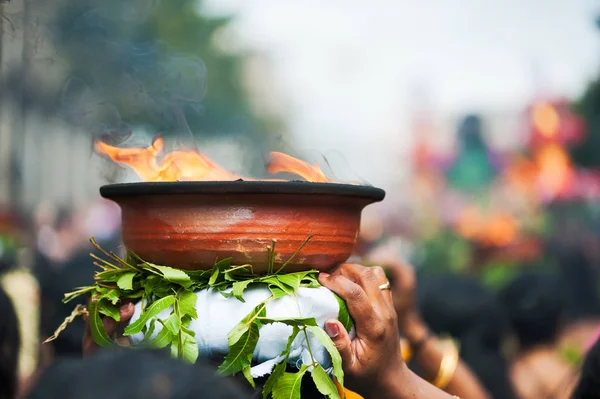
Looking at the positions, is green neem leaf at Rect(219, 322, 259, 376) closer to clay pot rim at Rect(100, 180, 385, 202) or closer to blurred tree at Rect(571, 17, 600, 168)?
clay pot rim at Rect(100, 180, 385, 202)

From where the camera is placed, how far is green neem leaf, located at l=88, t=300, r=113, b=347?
6.49ft

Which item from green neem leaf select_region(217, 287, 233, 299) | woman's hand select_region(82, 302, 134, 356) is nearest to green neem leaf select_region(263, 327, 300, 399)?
green neem leaf select_region(217, 287, 233, 299)

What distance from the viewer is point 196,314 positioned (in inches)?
74.5

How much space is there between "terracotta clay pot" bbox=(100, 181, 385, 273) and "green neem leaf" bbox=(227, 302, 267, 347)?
0.51 feet

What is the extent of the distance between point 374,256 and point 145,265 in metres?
1.89

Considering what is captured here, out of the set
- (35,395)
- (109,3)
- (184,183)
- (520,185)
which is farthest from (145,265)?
(520,185)

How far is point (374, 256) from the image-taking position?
Answer: 3.69m

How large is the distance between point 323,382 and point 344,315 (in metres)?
0.21

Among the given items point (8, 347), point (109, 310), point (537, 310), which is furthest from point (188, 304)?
point (537, 310)

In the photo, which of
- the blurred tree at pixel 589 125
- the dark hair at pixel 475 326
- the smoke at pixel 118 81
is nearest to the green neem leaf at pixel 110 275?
the smoke at pixel 118 81

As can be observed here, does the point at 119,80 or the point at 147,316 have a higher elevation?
the point at 119,80

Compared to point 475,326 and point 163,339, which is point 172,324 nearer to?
point 163,339

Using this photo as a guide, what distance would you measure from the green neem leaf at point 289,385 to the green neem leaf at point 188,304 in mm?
301

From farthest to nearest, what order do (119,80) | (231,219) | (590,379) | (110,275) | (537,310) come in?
(537,310), (119,80), (590,379), (110,275), (231,219)
